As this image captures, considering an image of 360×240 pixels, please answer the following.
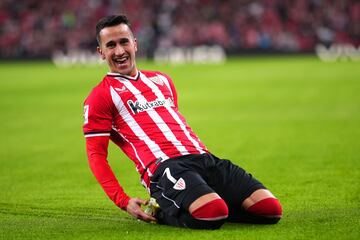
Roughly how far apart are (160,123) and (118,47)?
2.45ft

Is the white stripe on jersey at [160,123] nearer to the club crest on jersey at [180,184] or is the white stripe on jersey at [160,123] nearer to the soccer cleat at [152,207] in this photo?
the club crest on jersey at [180,184]

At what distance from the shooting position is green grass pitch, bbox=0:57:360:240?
6.48 m

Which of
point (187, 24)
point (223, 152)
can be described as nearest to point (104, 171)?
point (223, 152)

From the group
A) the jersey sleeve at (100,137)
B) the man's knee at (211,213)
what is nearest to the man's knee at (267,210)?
the man's knee at (211,213)

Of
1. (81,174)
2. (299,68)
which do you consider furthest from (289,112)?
(299,68)

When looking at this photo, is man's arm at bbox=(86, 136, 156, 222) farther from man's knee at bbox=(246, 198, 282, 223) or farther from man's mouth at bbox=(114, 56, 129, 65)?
man's knee at bbox=(246, 198, 282, 223)

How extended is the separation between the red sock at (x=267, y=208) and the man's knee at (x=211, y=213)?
0.31 m

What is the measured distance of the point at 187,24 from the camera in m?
40.1

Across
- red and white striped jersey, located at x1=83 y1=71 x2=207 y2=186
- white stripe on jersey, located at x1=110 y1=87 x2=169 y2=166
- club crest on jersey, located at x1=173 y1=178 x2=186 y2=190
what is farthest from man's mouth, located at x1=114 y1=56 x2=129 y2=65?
club crest on jersey, located at x1=173 y1=178 x2=186 y2=190

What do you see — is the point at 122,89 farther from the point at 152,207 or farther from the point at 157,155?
the point at 152,207

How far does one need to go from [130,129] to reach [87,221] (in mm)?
879

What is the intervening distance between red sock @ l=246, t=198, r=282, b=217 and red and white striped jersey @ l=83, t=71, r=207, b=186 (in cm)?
73

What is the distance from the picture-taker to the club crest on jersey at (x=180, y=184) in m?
6.34

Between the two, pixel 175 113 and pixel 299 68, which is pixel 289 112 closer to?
pixel 175 113
